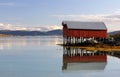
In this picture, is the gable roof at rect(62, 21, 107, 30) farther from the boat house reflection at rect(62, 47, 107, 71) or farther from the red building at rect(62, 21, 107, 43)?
the boat house reflection at rect(62, 47, 107, 71)

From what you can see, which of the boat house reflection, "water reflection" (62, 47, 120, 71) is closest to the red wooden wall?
"water reflection" (62, 47, 120, 71)

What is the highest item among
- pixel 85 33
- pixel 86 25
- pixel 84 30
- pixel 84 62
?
pixel 86 25

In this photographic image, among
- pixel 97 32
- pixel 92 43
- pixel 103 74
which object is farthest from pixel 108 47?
pixel 103 74

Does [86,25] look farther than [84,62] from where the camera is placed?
Yes

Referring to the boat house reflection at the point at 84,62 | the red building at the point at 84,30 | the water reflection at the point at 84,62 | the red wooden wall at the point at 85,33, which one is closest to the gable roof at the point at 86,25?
the red building at the point at 84,30

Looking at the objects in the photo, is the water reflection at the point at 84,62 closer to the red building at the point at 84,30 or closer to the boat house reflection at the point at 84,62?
the boat house reflection at the point at 84,62

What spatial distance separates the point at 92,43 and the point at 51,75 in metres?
35.8

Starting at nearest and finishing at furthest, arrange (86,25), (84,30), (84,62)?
(84,62), (84,30), (86,25)

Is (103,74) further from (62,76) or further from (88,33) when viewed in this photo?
(88,33)

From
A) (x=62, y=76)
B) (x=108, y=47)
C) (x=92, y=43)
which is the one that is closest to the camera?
(x=62, y=76)

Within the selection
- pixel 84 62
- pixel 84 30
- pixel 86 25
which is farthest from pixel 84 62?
pixel 86 25

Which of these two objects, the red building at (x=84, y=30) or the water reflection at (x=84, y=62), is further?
the red building at (x=84, y=30)

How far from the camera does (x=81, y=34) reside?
64812 mm

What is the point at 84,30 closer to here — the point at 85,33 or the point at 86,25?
the point at 85,33
